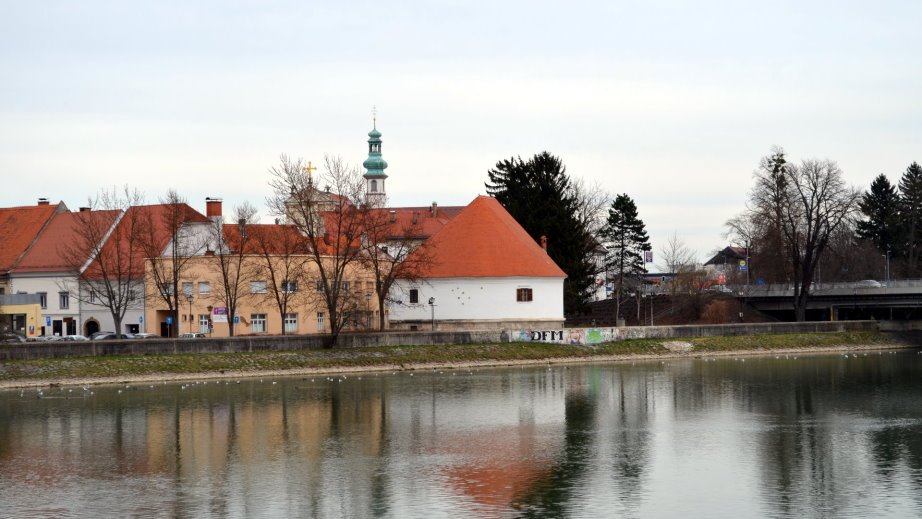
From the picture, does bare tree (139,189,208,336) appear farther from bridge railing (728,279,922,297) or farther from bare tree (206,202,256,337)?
bridge railing (728,279,922,297)

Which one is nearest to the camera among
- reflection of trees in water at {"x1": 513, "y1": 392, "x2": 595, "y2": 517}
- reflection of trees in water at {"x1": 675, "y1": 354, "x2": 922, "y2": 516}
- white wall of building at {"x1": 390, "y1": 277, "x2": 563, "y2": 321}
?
reflection of trees in water at {"x1": 513, "y1": 392, "x2": 595, "y2": 517}

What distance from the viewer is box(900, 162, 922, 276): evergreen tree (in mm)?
116562

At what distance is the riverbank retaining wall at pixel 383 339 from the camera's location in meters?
55.3

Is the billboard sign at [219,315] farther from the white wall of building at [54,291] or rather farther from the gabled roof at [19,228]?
the gabled roof at [19,228]

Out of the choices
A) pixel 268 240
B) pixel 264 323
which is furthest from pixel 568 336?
pixel 268 240

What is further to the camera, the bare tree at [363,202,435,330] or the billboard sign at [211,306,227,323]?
the billboard sign at [211,306,227,323]

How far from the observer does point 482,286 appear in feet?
246

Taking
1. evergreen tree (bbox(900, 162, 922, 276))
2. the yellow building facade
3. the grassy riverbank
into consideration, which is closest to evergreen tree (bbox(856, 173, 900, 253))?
evergreen tree (bbox(900, 162, 922, 276))

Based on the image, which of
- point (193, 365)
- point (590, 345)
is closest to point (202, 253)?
point (193, 365)

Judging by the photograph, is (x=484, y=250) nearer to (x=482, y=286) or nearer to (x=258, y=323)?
(x=482, y=286)

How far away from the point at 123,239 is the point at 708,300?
147 feet

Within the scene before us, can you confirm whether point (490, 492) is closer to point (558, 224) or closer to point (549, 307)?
point (549, 307)

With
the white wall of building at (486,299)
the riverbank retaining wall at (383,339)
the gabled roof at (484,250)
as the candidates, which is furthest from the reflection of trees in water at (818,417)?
the gabled roof at (484,250)

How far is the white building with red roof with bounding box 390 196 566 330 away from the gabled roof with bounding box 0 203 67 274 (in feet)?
81.4
